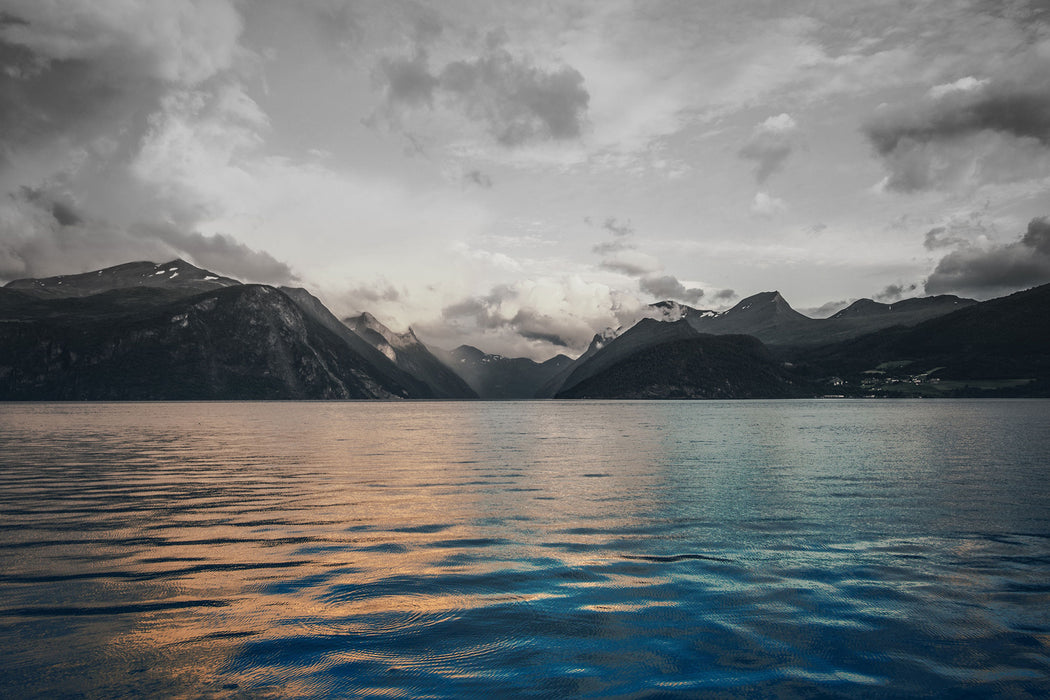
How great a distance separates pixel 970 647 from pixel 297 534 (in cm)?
2030

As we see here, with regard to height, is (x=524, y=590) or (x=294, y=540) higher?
(x=524, y=590)

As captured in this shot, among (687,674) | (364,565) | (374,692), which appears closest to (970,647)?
(687,674)

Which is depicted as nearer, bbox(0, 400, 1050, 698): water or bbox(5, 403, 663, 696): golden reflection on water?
bbox(0, 400, 1050, 698): water

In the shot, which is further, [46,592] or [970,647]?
[46,592]

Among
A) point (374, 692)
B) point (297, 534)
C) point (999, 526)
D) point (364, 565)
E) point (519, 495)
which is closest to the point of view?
point (374, 692)

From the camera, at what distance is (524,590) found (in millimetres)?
15453

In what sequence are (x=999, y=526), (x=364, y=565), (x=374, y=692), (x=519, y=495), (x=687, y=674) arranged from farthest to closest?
(x=519, y=495) → (x=999, y=526) → (x=364, y=565) → (x=687, y=674) → (x=374, y=692)

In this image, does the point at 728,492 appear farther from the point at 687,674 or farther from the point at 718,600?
the point at 687,674

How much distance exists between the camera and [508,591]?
1532cm

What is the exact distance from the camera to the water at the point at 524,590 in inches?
403

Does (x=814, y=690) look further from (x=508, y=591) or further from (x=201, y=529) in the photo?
(x=201, y=529)

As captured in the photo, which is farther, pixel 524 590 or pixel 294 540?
pixel 294 540

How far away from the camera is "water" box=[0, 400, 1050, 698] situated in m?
10.2

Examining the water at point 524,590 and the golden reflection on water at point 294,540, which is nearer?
the water at point 524,590
